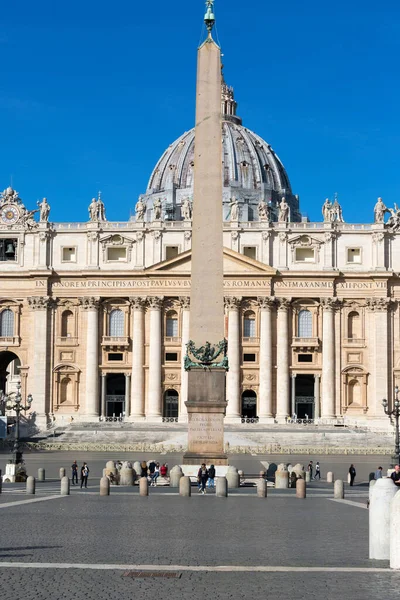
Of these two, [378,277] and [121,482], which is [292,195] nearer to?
[378,277]

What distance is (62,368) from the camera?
278ft

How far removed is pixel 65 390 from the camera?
8506 cm

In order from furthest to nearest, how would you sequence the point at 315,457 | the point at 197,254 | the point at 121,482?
1. the point at 315,457
2. the point at 121,482
3. the point at 197,254

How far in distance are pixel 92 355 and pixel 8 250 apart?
11.0 metres

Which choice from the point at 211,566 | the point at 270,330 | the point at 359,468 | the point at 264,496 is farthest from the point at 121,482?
the point at 270,330

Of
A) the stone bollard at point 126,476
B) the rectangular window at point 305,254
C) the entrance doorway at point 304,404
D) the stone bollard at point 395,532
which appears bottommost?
the stone bollard at point 126,476

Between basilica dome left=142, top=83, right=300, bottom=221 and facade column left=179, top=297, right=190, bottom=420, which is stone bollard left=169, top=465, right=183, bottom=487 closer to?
facade column left=179, top=297, right=190, bottom=420

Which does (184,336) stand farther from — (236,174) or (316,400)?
(236,174)

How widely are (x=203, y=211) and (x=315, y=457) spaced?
2714cm

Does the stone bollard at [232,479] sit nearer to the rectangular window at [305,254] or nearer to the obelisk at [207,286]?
the obelisk at [207,286]

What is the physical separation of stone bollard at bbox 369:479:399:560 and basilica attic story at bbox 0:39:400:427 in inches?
2597

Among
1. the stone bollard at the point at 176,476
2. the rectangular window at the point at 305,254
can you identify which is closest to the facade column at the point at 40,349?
the rectangular window at the point at 305,254

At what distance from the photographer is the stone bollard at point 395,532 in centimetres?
1402

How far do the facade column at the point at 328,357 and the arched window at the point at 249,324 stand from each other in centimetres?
523
